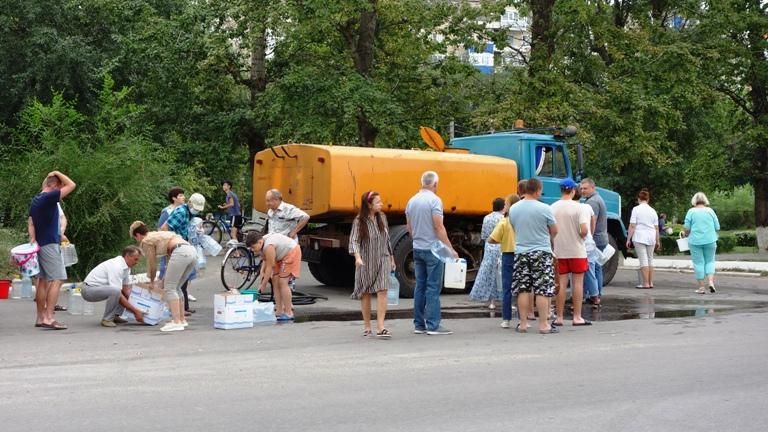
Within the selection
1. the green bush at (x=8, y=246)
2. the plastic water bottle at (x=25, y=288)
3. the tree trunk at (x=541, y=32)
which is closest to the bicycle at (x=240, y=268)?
the plastic water bottle at (x=25, y=288)

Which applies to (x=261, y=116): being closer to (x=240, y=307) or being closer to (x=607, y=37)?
(x=607, y=37)

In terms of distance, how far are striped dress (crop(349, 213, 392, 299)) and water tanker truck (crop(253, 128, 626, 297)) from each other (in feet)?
14.4

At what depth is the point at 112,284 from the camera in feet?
40.3

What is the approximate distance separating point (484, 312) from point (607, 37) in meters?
16.1

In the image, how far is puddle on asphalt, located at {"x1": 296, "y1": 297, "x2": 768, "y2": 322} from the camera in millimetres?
13688

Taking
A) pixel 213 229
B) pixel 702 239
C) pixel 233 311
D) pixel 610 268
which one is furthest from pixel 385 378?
pixel 213 229

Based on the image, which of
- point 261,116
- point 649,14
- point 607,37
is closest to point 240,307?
point 261,116

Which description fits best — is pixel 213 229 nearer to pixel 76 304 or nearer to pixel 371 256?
pixel 76 304

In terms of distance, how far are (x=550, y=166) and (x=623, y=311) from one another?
464 cm

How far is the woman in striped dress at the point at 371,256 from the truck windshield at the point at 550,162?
741cm

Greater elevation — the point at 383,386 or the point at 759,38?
the point at 759,38

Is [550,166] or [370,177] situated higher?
[550,166]

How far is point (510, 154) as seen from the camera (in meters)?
18.3

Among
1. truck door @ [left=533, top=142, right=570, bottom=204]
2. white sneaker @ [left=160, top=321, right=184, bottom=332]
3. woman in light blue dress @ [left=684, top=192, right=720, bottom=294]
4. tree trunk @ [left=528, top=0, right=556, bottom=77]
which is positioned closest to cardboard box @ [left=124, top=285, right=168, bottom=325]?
white sneaker @ [left=160, top=321, right=184, bottom=332]
